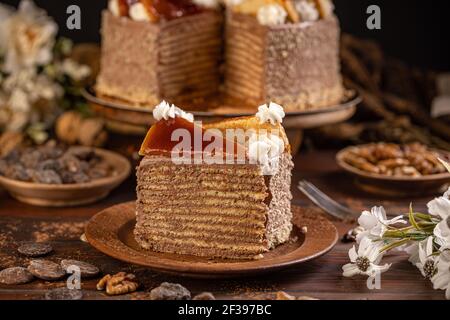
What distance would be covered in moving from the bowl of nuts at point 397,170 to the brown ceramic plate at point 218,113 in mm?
173

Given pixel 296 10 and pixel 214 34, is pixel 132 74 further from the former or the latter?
pixel 296 10

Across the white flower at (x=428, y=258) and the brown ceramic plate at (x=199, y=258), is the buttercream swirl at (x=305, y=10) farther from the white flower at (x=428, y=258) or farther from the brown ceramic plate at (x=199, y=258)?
the white flower at (x=428, y=258)

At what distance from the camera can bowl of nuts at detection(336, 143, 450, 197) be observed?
10.6 ft

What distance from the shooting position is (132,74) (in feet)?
11.1

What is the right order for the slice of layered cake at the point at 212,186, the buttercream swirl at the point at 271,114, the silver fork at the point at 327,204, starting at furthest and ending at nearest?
the silver fork at the point at 327,204, the buttercream swirl at the point at 271,114, the slice of layered cake at the point at 212,186

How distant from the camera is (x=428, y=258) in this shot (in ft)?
7.92

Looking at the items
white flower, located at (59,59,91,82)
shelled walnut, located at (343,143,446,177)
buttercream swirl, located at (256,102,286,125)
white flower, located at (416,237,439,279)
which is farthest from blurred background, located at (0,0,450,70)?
white flower, located at (416,237,439,279)

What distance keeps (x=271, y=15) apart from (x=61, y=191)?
954 mm

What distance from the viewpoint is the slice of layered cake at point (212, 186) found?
96.3 inches

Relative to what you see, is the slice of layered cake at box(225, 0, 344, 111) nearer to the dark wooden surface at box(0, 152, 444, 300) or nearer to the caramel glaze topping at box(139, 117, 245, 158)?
the dark wooden surface at box(0, 152, 444, 300)

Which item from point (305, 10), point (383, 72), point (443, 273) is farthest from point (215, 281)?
point (383, 72)

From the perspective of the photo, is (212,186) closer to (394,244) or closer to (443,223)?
(394,244)

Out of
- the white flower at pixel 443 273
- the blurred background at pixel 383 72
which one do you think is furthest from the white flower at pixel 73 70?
the white flower at pixel 443 273
